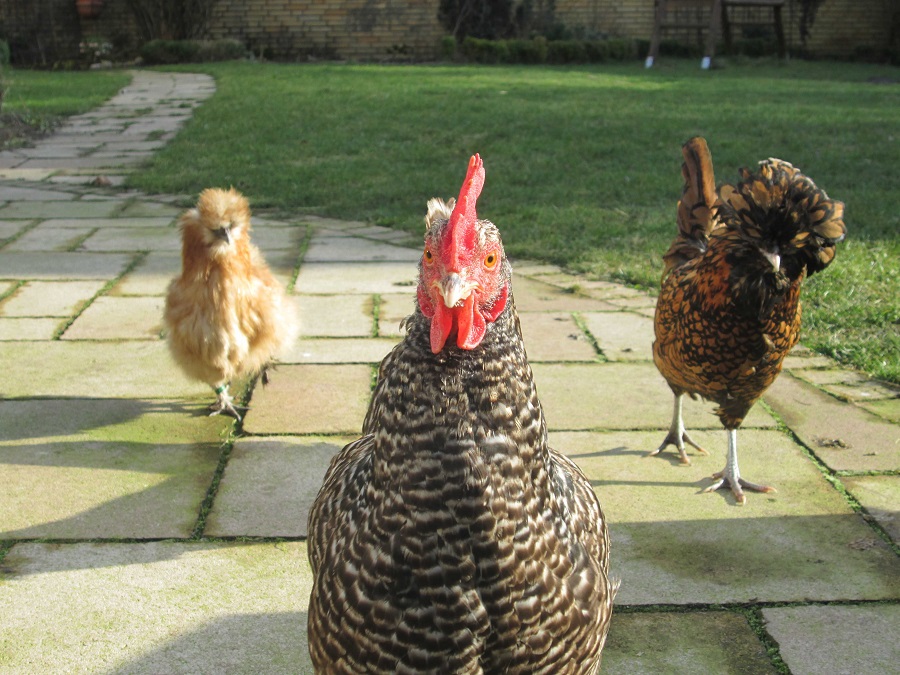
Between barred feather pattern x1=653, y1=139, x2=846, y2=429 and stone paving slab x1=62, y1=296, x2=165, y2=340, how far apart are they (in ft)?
10.4

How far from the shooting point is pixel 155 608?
2908 millimetres

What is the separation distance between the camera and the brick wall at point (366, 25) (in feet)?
68.6

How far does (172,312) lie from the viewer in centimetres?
434

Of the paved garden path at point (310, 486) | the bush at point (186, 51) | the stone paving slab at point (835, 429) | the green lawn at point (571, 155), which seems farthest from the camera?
the bush at point (186, 51)

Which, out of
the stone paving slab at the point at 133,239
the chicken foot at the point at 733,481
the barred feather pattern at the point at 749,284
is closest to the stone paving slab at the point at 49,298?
the stone paving slab at the point at 133,239

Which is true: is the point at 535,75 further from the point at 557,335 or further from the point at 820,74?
the point at 557,335

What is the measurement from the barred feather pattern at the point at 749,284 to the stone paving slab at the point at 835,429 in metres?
0.58

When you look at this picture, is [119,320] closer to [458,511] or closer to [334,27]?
[458,511]

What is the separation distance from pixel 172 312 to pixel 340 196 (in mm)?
4248

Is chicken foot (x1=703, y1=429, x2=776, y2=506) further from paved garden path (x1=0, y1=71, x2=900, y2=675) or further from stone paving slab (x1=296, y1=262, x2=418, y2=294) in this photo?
stone paving slab (x1=296, y1=262, x2=418, y2=294)

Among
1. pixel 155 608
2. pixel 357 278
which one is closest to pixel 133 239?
pixel 357 278

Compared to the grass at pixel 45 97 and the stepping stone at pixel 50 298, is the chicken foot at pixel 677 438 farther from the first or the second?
the grass at pixel 45 97

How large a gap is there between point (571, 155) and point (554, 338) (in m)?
5.23

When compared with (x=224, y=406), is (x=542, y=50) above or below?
above
